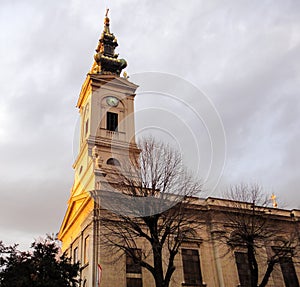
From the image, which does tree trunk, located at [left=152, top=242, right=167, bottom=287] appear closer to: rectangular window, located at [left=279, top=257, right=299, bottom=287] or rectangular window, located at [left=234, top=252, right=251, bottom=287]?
rectangular window, located at [left=234, top=252, right=251, bottom=287]

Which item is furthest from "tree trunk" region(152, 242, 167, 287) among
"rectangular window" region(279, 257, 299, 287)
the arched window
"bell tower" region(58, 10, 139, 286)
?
the arched window

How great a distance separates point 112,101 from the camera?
3959cm

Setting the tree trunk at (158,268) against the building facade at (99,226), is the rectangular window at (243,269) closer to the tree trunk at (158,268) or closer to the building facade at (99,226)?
the building facade at (99,226)

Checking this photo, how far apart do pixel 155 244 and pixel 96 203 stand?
782 centimetres

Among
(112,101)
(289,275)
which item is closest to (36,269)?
(289,275)

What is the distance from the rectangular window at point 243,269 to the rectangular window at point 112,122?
672 inches

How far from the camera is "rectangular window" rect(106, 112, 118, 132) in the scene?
123 feet

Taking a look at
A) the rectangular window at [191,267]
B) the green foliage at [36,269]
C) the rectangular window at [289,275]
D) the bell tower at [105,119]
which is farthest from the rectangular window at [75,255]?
A: the rectangular window at [289,275]

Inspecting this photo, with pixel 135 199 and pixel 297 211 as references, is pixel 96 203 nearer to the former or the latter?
pixel 135 199

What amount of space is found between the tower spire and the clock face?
15.7 ft

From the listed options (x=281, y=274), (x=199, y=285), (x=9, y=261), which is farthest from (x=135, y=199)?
(x=281, y=274)

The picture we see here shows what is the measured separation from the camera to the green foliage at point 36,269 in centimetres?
1702

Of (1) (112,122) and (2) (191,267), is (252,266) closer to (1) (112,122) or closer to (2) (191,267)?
(2) (191,267)

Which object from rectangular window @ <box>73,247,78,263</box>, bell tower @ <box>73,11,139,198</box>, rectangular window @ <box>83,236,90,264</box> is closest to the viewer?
rectangular window @ <box>83,236,90,264</box>
